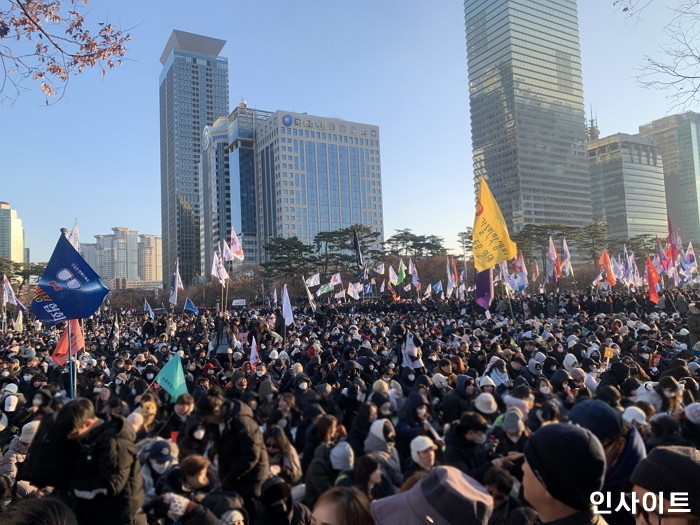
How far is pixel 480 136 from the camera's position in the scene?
12862cm

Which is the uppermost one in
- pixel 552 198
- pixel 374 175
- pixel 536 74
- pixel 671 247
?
pixel 536 74

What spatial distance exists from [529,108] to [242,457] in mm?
133147

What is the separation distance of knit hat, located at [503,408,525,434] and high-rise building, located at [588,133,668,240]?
136611 millimetres

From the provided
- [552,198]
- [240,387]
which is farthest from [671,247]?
[552,198]

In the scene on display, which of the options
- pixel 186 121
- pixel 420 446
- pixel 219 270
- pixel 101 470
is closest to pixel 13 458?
pixel 101 470

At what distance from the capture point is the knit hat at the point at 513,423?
4.71m

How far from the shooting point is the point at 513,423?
4.74m

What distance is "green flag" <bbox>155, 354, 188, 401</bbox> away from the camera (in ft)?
25.0

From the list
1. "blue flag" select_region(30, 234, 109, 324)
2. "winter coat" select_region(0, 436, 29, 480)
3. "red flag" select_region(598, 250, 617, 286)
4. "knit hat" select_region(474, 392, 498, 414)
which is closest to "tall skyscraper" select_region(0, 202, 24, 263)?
"red flag" select_region(598, 250, 617, 286)

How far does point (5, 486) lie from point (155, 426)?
225 centimetres

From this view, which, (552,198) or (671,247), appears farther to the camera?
(552,198)

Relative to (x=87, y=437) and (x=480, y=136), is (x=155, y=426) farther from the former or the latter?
(x=480, y=136)

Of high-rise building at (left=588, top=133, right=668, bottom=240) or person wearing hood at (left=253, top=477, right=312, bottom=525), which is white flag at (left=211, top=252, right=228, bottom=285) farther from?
high-rise building at (left=588, top=133, right=668, bottom=240)

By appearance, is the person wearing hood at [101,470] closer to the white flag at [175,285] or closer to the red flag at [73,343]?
the red flag at [73,343]
